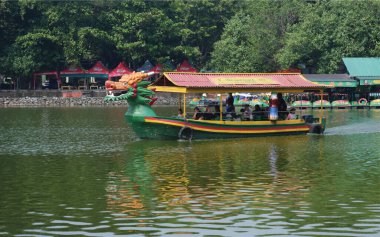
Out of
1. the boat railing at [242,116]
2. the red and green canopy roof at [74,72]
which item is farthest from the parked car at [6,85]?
the boat railing at [242,116]

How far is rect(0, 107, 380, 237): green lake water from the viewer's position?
55.4 feet

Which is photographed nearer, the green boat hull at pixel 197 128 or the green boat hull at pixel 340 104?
the green boat hull at pixel 197 128

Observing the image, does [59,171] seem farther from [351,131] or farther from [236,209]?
[351,131]

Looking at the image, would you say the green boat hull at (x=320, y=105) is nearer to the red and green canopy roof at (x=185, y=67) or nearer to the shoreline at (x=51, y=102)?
the shoreline at (x=51, y=102)

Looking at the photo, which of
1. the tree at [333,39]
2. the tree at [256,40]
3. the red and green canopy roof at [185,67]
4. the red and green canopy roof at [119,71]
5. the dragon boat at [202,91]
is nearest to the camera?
the dragon boat at [202,91]

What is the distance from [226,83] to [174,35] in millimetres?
47416

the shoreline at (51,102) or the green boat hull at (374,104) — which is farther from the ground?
the shoreline at (51,102)

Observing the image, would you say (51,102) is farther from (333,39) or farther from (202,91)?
(202,91)

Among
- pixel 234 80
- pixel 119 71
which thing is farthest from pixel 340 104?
pixel 234 80

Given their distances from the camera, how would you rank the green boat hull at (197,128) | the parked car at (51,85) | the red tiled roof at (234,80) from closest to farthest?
1. the green boat hull at (197,128)
2. the red tiled roof at (234,80)
3. the parked car at (51,85)

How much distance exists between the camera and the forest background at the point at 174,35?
2928 inches

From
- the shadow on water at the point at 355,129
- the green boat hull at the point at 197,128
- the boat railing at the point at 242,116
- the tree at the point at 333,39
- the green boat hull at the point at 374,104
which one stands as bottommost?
the shadow on water at the point at 355,129

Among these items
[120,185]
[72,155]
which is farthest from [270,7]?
[120,185]

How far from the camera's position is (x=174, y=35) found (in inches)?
→ 3282
